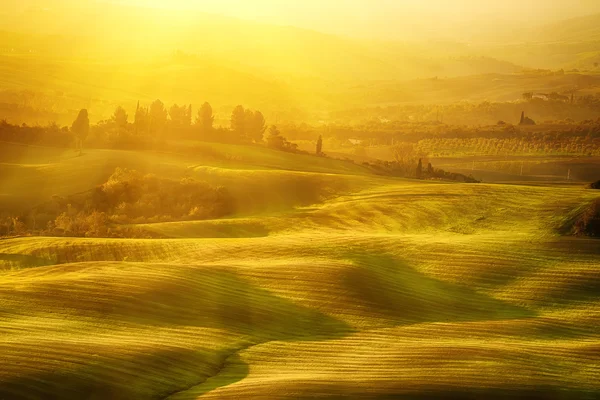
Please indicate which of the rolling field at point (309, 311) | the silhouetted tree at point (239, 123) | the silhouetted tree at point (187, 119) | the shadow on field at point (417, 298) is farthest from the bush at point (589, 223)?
the silhouetted tree at point (187, 119)

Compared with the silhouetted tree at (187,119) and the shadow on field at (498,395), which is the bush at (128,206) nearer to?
the shadow on field at (498,395)

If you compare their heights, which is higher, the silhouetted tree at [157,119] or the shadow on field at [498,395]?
the silhouetted tree at [157,119]

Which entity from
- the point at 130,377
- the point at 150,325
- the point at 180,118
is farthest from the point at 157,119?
the point at 130,377

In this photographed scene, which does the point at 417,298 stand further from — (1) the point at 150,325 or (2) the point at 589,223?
(2) the point at 589,223

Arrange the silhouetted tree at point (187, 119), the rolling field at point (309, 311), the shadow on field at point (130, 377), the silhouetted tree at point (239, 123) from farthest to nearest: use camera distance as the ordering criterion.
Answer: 1. the silhouetted tree at point (239, 123)
2. the silhouetted tree at point (187, 119)
3. the rolling field at point (309, 311)
4. the shadow on field at point (130, 377)

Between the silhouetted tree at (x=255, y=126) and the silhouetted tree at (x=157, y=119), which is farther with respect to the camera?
the silhouetted tree at (x=255, y=126)

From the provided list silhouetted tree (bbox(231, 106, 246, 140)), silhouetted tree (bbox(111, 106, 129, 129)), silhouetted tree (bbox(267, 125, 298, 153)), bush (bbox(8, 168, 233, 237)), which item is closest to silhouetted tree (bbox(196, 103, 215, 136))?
silhouetted tree (bbox(231, 106, 246, 140))

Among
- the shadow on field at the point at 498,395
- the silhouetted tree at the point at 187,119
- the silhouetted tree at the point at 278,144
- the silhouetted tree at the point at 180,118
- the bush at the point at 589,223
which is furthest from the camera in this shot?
the silhouetted tree at the point at 187,119

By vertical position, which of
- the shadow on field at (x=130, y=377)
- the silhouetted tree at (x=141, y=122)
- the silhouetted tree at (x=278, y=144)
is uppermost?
the silhouetted tree at (x=141, y=122)
